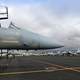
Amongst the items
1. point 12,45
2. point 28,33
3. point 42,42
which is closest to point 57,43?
point 42,42

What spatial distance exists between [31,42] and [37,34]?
2.12 ft

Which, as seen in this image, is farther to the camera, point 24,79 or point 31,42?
point 31,42

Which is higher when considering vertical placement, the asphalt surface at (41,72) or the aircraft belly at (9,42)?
the aircraft belly at (9,42)

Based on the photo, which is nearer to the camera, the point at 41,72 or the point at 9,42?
the point at 9,42

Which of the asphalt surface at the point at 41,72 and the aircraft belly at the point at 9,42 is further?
the aircraft belly at the point at 9,42

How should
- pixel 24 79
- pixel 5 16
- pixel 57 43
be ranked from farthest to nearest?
pixel 5 16 → pixel 57 43 → pixel 24 79

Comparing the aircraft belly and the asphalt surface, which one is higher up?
the aircraft belly

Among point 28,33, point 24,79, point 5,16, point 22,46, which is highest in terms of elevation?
point 5,16

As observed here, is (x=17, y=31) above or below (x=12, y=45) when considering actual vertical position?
above

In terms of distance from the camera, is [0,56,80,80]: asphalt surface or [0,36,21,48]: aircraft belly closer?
[0,56,80,80]: asphalt surface

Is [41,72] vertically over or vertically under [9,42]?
under

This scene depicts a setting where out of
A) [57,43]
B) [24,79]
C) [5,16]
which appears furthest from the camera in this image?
[5,16]

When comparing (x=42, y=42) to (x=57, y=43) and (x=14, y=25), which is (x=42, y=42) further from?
(x=14, y=25)

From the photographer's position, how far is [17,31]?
12812 millimetres
